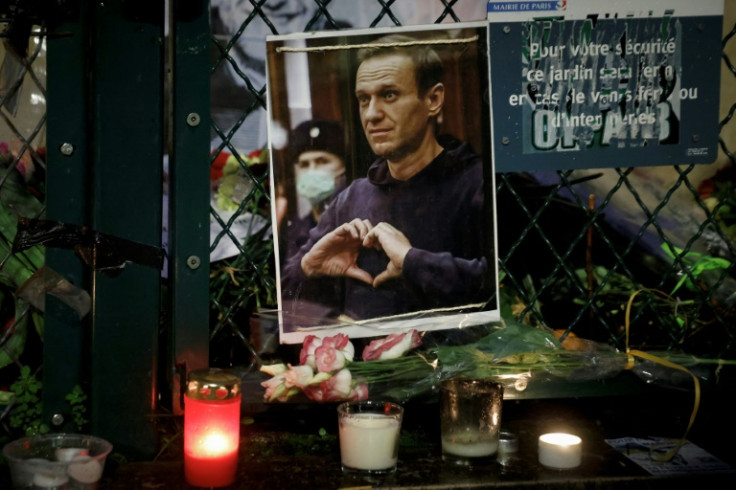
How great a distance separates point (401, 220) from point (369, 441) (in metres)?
Answer: 0.81

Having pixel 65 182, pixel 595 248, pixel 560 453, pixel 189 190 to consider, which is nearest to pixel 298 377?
pixel 189 190

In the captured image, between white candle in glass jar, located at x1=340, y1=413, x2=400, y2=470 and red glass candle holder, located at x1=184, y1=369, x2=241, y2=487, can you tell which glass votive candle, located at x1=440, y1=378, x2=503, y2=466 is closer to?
white candle in glass jar, located at x1=340, y1=413, x2=400, y2=470

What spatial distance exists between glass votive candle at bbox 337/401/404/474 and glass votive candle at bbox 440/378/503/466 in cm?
18

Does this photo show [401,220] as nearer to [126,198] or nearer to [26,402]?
[126,198]

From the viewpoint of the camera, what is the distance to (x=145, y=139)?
2.49m

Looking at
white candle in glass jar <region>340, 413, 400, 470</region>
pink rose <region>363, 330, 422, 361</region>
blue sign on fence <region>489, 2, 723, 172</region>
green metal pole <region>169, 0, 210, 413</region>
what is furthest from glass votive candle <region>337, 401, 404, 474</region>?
blue sign on fence <region>489, 2, 723, 172</region>

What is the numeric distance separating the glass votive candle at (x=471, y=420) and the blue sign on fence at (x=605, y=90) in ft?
2.68

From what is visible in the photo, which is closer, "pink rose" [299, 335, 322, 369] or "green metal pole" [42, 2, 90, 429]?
"green metal pole" [42, 2, 90, 429]

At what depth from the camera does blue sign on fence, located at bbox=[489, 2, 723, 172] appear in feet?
8.80

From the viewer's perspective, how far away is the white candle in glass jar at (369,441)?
2324mm

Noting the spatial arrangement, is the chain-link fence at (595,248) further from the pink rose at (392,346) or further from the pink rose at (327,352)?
the pink rose at (392,346)

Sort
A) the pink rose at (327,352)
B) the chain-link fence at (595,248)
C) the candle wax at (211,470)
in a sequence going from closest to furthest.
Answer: the candle wax at (211,470), the pink rose at (327,352), the chain-link fence at (595,248)

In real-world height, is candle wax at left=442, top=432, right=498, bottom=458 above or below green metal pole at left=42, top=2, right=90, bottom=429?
below

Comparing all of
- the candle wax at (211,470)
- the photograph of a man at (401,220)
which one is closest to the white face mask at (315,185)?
the photograph of a man at (401,220)
